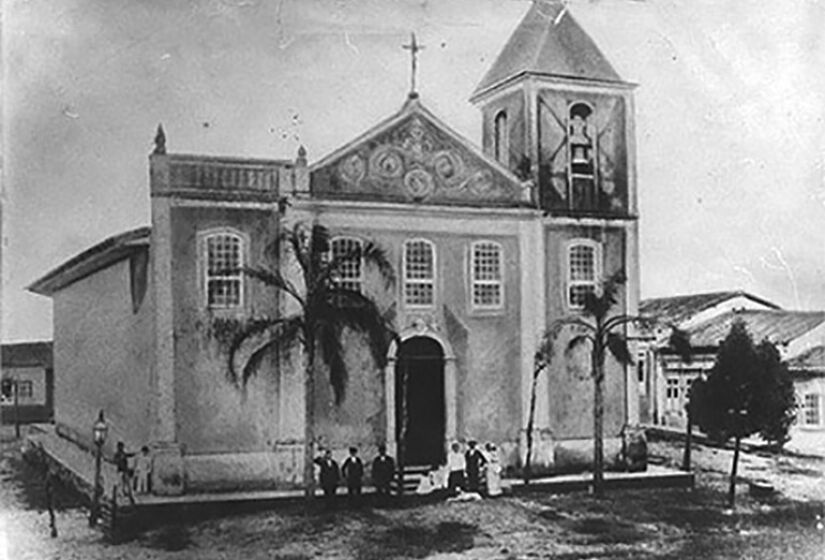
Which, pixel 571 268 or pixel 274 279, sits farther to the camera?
pixel 571 268

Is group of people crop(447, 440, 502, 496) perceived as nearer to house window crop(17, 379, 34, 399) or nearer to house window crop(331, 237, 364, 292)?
house window crop(331, 237, 364, 292)

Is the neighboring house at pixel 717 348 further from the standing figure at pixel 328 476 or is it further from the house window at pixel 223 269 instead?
the house window at pixel 223 269

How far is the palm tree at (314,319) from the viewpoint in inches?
135

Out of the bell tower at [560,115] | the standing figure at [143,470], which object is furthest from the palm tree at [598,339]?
the standing figure at [143,470]

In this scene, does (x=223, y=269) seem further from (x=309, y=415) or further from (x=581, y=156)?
(x=581, y=156)

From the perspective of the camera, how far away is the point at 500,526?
11.7ft

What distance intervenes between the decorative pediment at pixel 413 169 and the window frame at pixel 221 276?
0.67ft

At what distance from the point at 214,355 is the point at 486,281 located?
0.66 m

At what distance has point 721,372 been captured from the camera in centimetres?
382

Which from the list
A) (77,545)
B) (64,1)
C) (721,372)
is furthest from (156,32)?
(721,372)

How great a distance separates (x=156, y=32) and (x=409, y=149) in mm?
630

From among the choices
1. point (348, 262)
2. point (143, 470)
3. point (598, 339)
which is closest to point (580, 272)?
point (598, 339)

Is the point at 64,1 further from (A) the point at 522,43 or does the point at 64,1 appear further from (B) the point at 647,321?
(B) the point at 647,321

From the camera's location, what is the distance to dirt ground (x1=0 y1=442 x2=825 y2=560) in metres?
3.38
